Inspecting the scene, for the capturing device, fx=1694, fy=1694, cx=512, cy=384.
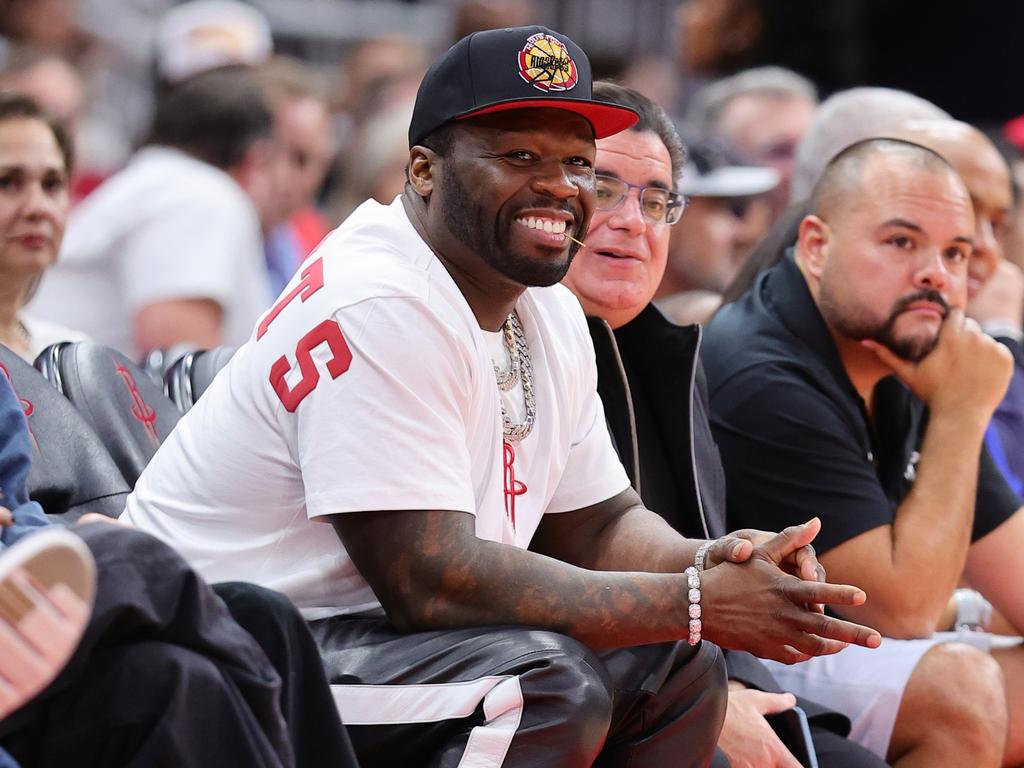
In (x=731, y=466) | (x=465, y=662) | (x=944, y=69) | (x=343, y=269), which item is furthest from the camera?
(x=944, y=69)

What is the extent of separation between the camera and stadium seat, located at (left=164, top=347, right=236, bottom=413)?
3854mm

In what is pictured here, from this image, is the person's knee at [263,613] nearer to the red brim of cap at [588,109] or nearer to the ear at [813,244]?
the red brim of cap at [588,109]

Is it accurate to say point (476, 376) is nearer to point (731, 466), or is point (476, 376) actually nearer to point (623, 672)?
point (623, 672)

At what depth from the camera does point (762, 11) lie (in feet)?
29.7

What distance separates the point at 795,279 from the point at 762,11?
5087 mm

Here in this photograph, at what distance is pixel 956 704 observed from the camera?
12.1ft

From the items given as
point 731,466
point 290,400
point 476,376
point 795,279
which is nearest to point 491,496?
point 476,376

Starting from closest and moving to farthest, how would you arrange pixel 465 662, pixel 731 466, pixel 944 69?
pixel 465 662, pixel 731 466, pixel 944 69

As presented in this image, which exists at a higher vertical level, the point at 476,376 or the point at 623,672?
the point at 476,376

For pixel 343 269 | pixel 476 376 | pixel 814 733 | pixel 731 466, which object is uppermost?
pixel 343 269

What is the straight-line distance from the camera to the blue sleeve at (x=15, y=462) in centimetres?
283

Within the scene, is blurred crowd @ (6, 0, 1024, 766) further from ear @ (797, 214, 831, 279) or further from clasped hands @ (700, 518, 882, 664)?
clasped hands @ (700, 518, 882, 664)

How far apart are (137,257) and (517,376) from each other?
116 inches

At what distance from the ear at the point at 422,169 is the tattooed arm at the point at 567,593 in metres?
0.65
